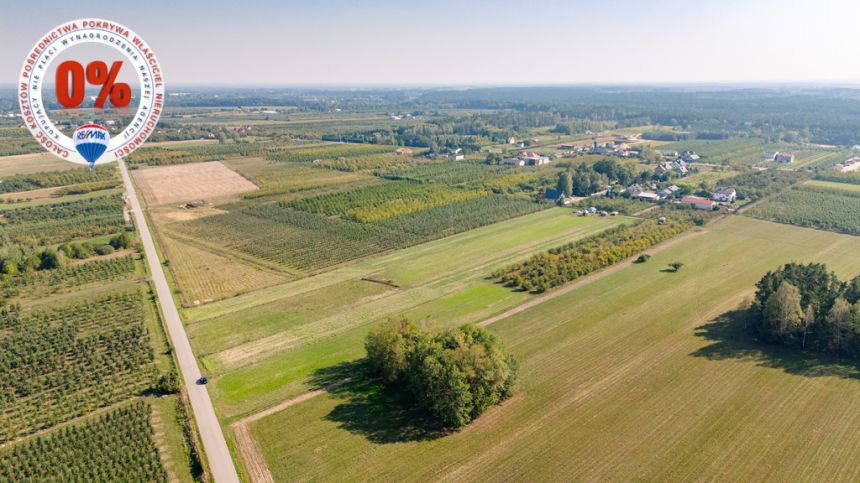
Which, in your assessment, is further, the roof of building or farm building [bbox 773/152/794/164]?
farm building [bbox 773/152/794/164]

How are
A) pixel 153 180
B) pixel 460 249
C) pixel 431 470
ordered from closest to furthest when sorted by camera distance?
1. pixel 431 470
2. pixel 460 249
3. pixel 153 180

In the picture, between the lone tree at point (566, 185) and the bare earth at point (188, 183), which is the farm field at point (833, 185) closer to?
the lone tree at point (566, 185)

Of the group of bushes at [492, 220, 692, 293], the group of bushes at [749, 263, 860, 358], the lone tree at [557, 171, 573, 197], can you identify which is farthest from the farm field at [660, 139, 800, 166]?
the group of bushes at [749, 263, 860, 358]

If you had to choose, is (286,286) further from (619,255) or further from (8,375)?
(619,255)

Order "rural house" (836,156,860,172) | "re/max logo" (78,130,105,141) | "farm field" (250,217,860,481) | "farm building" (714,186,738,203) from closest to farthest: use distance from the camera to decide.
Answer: "farm field" (250,217,860,481) < "re/max logo" (78,130,105,141) < "farm building" (714,186,738,203) < "rural house" (836,156,860,172)

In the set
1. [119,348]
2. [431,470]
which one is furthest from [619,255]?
[119,348]

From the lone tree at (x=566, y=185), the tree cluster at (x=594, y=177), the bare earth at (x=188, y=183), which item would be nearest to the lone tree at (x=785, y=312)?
the lone tree at (x=566, y=185)

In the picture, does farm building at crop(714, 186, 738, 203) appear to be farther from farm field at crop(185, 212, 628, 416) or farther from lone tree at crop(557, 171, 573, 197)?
farm field at crop(185, 212, 628, 416)
